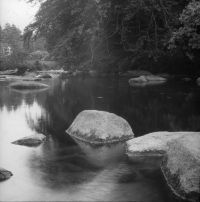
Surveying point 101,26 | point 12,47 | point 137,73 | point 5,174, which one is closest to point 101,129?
point 5,174

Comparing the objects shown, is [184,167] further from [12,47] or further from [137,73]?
[12,47]

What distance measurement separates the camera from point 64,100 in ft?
69.8

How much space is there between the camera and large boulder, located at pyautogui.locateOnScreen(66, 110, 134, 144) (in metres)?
10.7

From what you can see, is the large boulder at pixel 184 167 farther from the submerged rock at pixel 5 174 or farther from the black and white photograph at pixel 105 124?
the submerged rock at pixel 5 174

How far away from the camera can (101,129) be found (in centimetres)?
1085

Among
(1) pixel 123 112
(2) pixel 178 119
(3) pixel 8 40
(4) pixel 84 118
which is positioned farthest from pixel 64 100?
(3) pixel 8 40

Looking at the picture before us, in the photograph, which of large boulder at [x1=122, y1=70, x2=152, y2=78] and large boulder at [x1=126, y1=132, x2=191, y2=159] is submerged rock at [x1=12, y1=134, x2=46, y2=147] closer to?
large boulder at [x1=126, y1=132, x2=191, y2=159]

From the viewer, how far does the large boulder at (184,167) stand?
22.1 feet

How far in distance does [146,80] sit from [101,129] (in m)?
21.2

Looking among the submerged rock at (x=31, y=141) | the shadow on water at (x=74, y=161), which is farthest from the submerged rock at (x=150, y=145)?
the submerged rock at (x=31, y=141)

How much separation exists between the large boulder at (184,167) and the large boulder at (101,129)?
113 inches

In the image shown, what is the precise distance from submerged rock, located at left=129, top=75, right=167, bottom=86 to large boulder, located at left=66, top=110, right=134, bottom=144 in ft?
60.9

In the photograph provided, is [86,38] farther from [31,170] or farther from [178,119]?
[31,170]

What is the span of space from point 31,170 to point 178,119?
7722 millimetres
